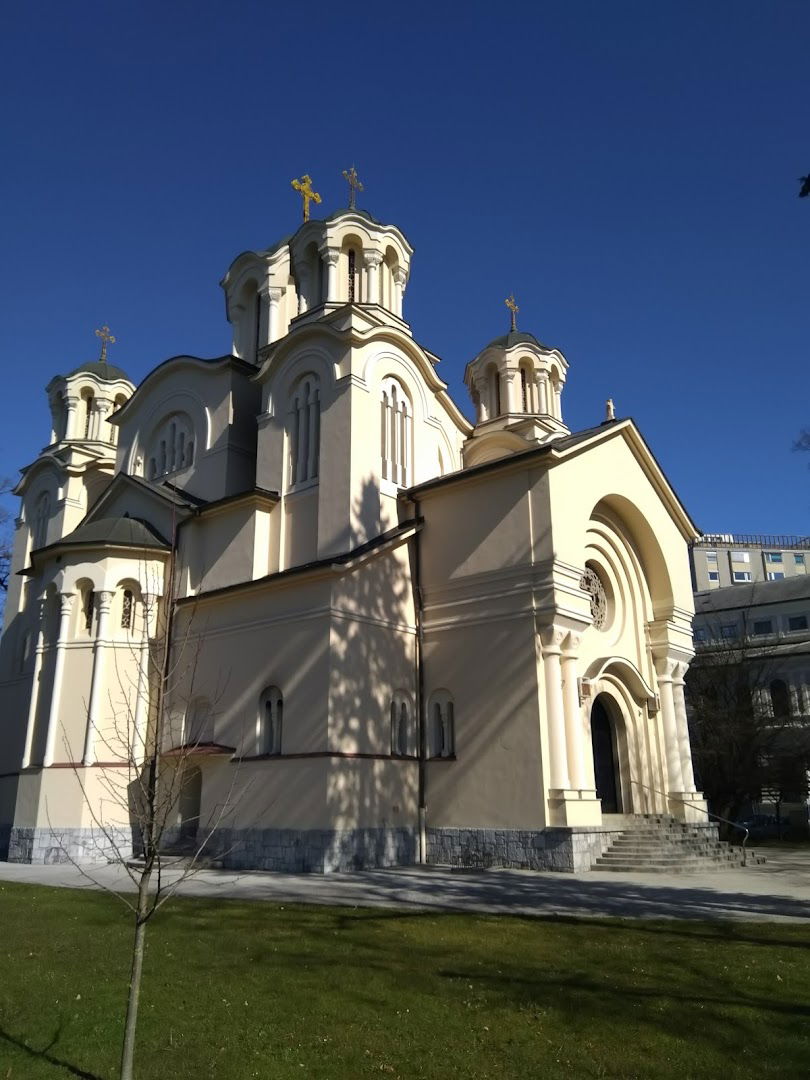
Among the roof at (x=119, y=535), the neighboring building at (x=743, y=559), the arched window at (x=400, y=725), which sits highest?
the neighboring building at (x=743, y=559)

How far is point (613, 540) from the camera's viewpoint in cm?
2173

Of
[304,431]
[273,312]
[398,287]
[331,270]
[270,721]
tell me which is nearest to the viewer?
[270,721]

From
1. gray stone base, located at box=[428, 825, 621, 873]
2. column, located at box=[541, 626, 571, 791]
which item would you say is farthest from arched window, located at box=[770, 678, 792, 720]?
column, located at box=[541, 626, 571, 791]

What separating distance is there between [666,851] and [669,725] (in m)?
5.13

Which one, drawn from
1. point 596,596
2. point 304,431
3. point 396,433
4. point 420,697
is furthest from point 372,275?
point 420,697

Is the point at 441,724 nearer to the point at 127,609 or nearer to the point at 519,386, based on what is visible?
the point at 127,609

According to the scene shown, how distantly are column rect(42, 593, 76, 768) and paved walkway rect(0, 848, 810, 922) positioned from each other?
3.08m

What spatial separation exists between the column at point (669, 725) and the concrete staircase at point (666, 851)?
1.38 m

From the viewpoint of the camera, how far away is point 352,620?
58.9 ft

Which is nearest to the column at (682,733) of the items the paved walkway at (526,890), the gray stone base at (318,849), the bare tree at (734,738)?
the paved walkway at (526,890)

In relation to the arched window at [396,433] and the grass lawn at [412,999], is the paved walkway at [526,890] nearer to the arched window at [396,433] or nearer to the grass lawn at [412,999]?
the grass lawn at [412,999]

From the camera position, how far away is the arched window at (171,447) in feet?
80.6

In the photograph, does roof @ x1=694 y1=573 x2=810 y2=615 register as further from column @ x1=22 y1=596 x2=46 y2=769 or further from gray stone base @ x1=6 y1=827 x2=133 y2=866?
A: gray stone base @ x1=6 y1=827 x2=133 y2=866

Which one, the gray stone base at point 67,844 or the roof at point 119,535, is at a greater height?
the roof at point 119,535
